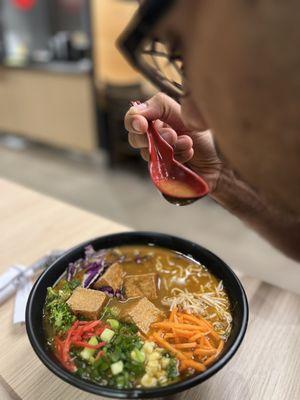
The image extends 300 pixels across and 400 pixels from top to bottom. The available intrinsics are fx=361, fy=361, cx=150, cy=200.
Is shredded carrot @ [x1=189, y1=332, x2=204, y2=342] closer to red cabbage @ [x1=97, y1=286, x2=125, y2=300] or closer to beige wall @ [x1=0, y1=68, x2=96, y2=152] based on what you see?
red cabbage @ [x1=97, y1=286, x2=125, y2=300]

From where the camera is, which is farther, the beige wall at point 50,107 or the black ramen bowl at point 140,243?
the beige wall at point 50,107

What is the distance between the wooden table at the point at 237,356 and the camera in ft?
2.29

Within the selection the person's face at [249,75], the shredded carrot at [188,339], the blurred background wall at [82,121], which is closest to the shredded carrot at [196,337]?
the shredded carrot at [188,339]

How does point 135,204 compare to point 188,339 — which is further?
point 135,204

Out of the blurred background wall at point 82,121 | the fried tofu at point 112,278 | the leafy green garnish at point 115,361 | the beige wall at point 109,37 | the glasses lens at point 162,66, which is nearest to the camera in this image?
the glasses lens at point 162,66

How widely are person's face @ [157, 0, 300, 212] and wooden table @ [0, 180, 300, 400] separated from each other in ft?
1.46

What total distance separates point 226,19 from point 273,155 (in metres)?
0.16

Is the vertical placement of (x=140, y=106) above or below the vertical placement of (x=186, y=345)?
above

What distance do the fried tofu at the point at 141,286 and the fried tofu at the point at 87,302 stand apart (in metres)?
0.08

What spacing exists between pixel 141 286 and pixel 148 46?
56 centimetres

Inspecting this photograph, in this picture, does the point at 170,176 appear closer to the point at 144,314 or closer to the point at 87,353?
the point at 144,314

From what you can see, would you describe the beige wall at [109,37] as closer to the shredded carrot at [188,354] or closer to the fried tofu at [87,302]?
the fried tofu at [87,302]

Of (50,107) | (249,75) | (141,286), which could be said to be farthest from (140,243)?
(50,107)

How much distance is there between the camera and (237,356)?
0.77m
